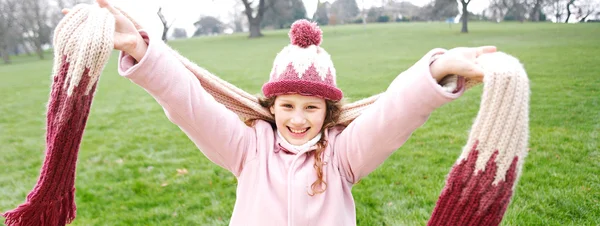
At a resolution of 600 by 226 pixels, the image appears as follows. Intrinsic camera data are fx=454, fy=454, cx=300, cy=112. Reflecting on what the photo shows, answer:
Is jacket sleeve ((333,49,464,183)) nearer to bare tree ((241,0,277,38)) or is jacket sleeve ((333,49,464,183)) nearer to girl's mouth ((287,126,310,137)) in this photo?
girl's mouth ((287,126,310,137))

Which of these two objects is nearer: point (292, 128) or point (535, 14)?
point (292, 128)

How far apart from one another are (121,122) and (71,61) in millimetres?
7075

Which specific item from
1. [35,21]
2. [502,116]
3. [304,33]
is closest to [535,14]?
[35,21]

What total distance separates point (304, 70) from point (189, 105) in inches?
21.2

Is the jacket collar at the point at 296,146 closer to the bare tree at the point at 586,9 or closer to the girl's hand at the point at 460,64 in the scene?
the girl's hand at the point at 460,64

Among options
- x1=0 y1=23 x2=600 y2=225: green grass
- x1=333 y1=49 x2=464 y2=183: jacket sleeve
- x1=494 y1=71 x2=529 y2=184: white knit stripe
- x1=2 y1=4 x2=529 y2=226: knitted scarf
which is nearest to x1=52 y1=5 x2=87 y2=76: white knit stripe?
x1=2 y1=4 x2=529 y2=226: knitted scarf

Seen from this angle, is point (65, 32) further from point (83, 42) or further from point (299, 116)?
point (299, 116)

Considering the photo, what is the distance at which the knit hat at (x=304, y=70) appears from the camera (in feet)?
6.53

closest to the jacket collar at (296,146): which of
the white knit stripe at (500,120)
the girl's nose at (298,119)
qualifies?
the girl's nose at (298,119)

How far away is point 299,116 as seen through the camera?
2016 mm

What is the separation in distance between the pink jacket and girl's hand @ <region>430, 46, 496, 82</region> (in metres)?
0.05

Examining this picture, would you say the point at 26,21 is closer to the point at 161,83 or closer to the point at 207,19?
the point at 207,19

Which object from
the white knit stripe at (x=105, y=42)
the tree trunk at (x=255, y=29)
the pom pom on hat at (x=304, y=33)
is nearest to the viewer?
the white knit stripe at (x=105, y=42)

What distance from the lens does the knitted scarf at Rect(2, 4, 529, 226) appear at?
4.66 ft
